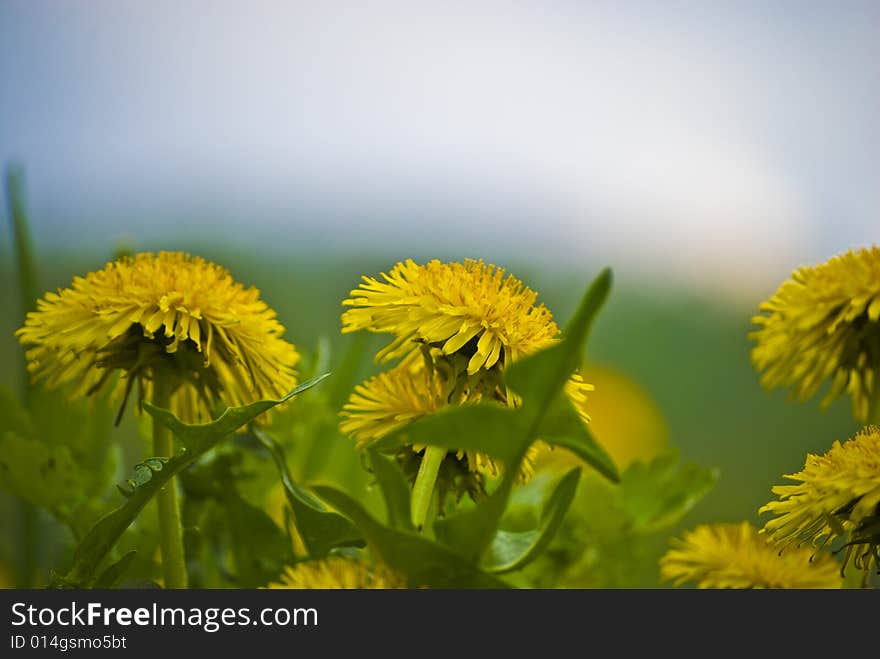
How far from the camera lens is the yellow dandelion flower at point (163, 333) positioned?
33 cm

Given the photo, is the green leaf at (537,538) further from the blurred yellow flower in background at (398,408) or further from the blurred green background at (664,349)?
the blurred green background at (664,349)

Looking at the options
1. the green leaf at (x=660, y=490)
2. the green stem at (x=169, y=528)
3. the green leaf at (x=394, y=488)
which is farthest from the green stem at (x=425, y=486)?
the green leaf at (x=660, y=490)

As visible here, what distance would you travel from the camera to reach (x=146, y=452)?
405 millimetres

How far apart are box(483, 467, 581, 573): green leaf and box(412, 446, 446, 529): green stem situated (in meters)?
0.03

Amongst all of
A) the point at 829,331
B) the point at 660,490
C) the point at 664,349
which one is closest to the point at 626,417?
the point at 664,349

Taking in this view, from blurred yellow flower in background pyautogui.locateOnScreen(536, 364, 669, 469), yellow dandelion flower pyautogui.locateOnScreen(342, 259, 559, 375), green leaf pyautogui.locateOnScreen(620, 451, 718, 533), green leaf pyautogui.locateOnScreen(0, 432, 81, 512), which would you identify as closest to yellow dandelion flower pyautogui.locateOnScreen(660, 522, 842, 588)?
green leaf pyautogui.locateOnScreen(620, 451, 718, 533)

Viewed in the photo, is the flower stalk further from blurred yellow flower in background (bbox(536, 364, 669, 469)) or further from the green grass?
blurred yellow flower in background (bbox(536, 364, 669, 469))

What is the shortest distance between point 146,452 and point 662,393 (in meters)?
0.90

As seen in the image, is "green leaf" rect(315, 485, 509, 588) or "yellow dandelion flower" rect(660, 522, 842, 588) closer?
"green leaf" rect(315, 485, 509, 588)

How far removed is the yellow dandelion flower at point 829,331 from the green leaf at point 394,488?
7.2 inches

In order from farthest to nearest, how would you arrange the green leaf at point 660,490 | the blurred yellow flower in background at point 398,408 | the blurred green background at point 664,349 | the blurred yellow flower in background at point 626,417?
the blurred yellow flower in background at point 626,417 < the blurred green background at point 664,349 < the green leaf at point 660,490 < the blurred yellow flower in background at point 398,408

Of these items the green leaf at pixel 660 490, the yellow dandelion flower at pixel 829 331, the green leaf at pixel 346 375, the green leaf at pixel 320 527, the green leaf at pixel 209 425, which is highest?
Result: the yellow dandelion flower at pixel 829 331

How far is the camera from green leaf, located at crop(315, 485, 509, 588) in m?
0.24

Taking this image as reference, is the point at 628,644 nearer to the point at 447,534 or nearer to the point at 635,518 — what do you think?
the point at 447,534
